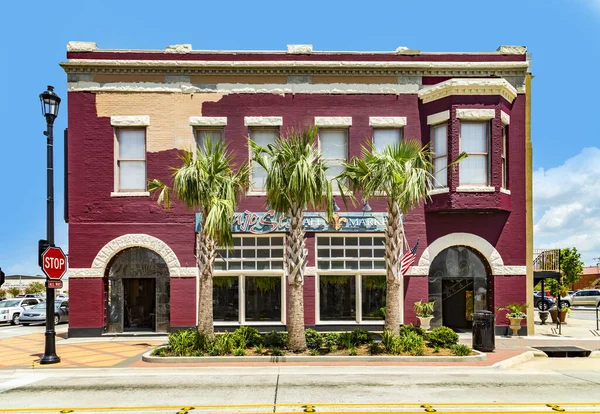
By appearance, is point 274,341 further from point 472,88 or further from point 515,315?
point 472,88

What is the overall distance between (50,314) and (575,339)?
18.7 m

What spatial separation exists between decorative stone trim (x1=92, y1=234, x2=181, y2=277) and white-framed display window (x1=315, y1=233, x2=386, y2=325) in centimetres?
565

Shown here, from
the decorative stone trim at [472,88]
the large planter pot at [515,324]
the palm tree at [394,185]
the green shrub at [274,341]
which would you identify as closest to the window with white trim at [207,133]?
the palm tree at [394,185]

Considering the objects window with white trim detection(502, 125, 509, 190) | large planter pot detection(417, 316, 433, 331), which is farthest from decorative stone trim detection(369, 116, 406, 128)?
large planter pot detection(417, 316, 433, 331)

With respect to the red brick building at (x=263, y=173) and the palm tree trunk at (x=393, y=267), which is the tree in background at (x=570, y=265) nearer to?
the red brick building at (x=263, y=173)

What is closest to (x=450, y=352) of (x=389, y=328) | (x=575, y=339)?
(x=389, y=328)

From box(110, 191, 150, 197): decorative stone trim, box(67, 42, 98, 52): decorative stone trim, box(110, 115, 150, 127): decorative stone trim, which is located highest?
box(67, 42, 98, 52): decorative stone trim

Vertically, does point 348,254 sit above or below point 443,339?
above

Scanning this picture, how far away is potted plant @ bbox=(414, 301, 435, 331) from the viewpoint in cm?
1852

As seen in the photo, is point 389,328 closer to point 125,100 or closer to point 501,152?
point 501,152

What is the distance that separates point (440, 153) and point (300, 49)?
700cm

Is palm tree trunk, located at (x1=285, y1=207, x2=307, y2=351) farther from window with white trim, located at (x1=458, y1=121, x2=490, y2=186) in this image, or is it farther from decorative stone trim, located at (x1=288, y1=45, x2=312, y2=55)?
decorative stone trim, located at (x1=288, y1=45, x2=312, y2=55)

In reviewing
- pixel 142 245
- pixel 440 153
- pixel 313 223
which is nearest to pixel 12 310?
pixel 142 245

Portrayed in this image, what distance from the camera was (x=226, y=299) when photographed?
63.7ft
